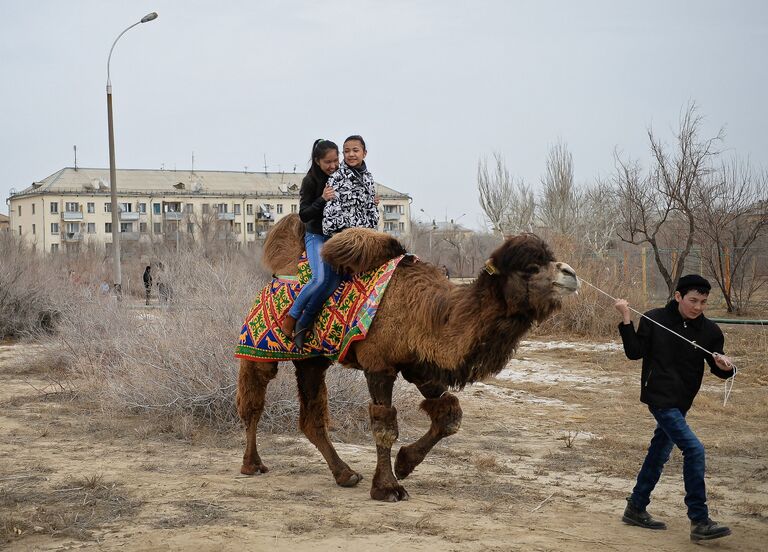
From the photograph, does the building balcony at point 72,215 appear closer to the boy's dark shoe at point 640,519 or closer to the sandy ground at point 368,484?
the sandy ground at point 368,484

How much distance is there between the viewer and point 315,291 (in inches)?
270

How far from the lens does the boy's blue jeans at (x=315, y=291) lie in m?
6.86

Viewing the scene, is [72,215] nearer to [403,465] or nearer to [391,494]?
[403,465]

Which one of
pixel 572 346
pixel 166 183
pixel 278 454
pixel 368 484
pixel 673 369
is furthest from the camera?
pixel 166 183

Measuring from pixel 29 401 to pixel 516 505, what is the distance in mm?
7358

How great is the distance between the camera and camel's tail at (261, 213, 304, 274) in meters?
7.76

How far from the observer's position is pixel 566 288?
5688 millimetres

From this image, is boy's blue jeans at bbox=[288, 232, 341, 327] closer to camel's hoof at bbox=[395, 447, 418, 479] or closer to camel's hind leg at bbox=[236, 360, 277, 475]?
camel's hind leg at bbox=[236, 360, 277, 475]

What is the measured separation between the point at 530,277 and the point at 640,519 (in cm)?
170

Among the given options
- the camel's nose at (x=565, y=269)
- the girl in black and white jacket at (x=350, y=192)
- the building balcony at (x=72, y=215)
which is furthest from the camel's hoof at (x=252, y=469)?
the building balcony at (x=72, y=215)

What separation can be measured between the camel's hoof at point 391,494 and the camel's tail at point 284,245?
6.84 ft

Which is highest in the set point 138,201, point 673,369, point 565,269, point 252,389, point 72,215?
point 138,201

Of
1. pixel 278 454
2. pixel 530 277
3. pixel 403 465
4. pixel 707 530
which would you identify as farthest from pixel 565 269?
pixel 278 454

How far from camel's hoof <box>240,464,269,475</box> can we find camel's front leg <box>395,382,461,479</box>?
142cm
